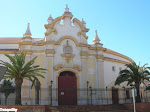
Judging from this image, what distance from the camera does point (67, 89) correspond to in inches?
1077

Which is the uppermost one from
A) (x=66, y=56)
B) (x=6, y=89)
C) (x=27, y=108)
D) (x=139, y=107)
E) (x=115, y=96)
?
(x=66, y=56)

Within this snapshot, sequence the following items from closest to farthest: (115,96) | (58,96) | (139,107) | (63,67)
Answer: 1. (139,107)
2. (58,96)
3. (63,67)
4. (115,96)

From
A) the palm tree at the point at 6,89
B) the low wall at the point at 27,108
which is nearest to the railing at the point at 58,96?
the palm tree at the point at 6,89

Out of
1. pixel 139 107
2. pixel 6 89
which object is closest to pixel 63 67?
pixel 6 89

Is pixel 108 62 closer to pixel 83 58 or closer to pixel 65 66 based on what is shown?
pixel 83 58

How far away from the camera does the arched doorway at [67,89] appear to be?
26922 mm

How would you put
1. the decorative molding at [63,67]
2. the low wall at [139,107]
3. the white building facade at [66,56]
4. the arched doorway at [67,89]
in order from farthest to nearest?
the decorative molding at [63,67] < the white building facade at [66,56] < the arched doorway at [67,89] < the low wall at [139,107]

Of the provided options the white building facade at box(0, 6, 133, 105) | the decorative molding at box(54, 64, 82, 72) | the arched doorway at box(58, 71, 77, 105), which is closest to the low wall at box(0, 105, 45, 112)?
the white building facade at box(0, 6, 133, 105)

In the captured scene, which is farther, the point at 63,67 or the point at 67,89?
the point at 63,67

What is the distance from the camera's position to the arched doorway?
88.3ft

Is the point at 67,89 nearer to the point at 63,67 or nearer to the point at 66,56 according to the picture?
the point at 63,67

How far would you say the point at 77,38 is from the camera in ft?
96.9

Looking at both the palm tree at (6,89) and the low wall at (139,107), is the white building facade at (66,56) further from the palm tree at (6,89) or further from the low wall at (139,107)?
the low wall at (139,107)

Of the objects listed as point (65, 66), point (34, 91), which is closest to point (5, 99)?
point (34, 91)
